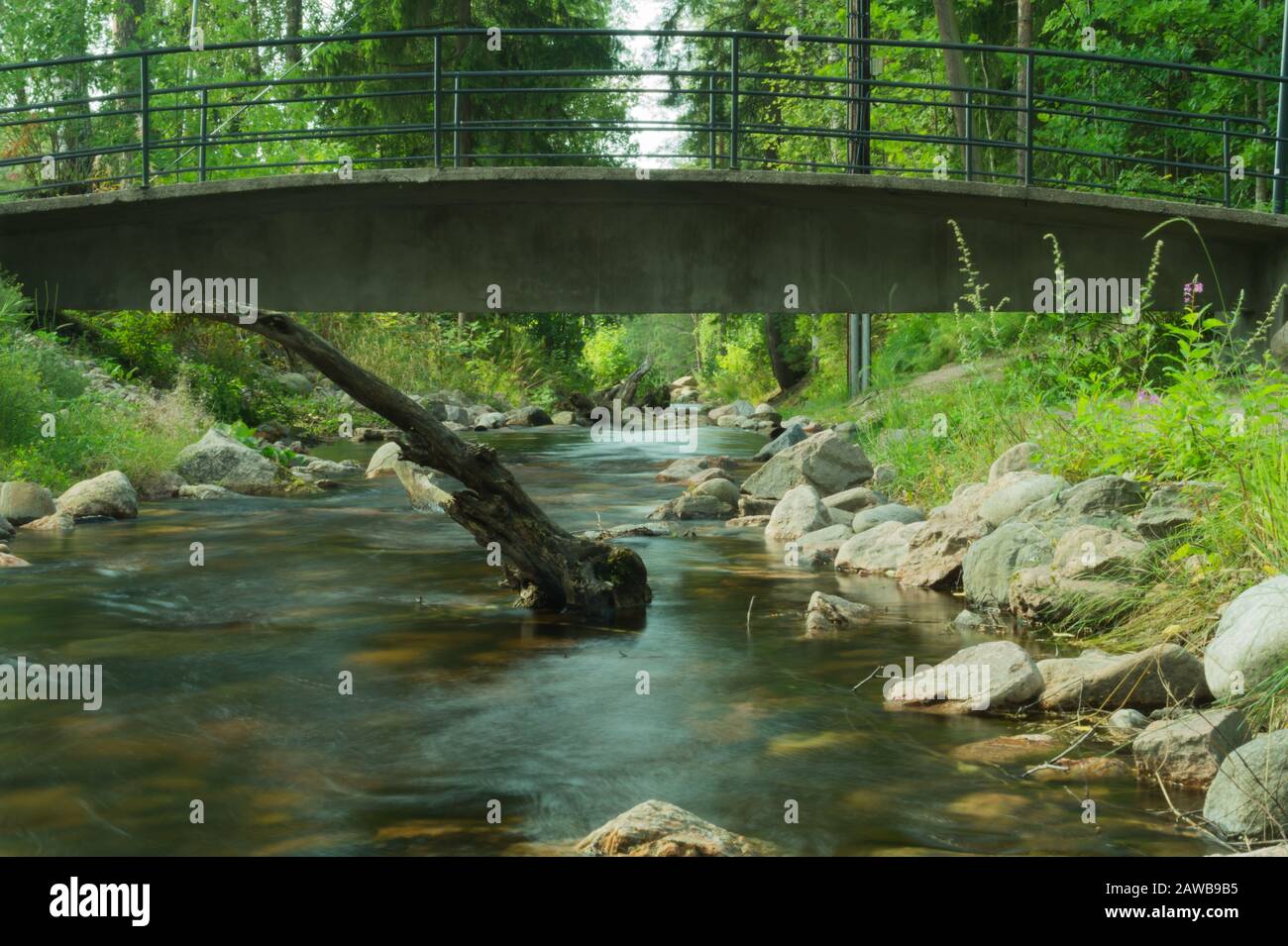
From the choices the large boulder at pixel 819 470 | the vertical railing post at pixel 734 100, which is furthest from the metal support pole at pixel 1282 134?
the vertical railing post at pixel 734 100

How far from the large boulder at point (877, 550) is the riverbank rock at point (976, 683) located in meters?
3.66

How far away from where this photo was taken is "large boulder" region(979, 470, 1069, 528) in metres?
10.4

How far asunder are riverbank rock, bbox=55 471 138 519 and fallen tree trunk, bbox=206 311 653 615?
17.9 ft

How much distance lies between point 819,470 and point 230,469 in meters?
7.69

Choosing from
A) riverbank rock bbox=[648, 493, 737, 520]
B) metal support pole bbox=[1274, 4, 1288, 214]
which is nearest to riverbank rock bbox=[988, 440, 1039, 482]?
riverbank rock bbox=[648, 493, 737, 520]

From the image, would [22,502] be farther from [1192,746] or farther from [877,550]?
[1192,746]

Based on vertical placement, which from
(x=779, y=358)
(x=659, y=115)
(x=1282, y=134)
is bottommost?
(x=779, y=358)

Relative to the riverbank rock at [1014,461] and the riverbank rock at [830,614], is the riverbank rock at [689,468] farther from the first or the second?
the riverbank rock at [830,614]

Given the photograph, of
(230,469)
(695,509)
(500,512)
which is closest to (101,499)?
(230,469)

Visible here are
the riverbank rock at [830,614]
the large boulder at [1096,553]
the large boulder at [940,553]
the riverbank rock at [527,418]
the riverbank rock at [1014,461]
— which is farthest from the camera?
the riverbank rock at [527,418]

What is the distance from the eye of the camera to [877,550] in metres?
11.3

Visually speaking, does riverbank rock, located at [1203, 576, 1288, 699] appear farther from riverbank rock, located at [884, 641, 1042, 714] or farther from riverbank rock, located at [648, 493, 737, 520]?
riverbank rock, located at [648, 493, 737, 520]

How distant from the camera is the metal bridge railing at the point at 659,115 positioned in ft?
51.2
